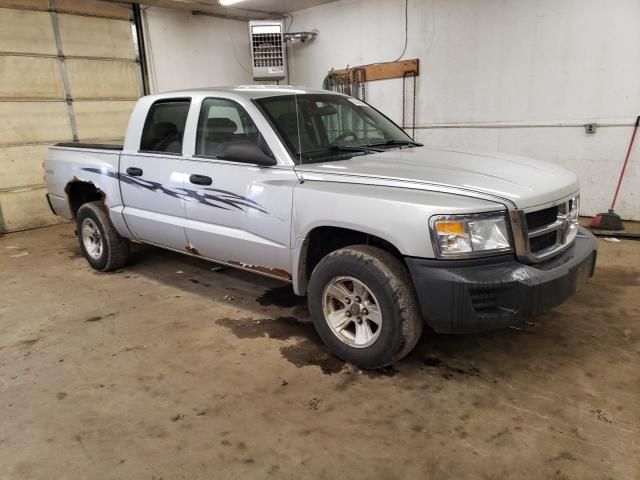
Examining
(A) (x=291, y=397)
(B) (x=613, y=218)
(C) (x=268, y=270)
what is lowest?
(A) (x=291, y=397)

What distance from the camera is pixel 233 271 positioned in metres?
4.78

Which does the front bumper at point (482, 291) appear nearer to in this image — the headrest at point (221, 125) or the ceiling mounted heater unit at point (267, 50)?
the headrest at point (221, 125)

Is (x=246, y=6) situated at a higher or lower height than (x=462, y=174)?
higher

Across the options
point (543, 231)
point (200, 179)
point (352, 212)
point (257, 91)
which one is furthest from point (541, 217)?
point (200, 179)

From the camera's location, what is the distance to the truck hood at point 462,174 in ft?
8.21

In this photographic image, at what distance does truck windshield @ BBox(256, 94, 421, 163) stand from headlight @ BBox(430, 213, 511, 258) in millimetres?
1077

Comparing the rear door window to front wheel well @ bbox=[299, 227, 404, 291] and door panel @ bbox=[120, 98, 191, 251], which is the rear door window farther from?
front wheel well @ bbox=[299, 227, 404, 291]

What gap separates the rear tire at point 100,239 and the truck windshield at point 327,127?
7.65ft

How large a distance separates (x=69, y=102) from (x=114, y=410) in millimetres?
6689

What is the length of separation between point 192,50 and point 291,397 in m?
7.94

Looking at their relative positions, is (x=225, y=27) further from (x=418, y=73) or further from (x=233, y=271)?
(x=233, y=271)

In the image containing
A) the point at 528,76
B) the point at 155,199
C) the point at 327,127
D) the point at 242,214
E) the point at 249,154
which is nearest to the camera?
the point at 249,154

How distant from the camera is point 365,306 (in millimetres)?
2791

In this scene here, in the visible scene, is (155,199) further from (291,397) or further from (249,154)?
(291,397)
